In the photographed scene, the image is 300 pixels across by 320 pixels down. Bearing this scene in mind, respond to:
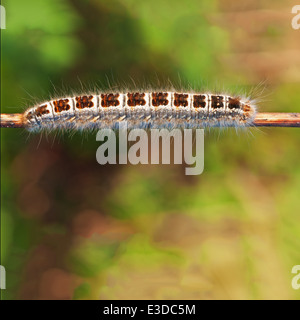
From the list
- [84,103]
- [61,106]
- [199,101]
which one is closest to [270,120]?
[199,101]

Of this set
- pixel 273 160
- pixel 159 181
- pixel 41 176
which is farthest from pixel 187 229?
pixel 41 176

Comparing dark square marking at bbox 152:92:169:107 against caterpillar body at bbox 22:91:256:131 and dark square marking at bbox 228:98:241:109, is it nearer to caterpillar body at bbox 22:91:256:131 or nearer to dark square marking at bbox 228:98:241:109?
caterpillar body at bbox 22:91:256:131

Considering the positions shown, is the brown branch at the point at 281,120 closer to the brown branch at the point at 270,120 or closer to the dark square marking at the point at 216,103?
the brown branch at the point at 270,120

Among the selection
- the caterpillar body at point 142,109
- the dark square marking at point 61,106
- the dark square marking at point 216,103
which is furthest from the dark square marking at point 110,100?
the dark square marking at point 216,103

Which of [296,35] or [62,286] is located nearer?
[62,286]

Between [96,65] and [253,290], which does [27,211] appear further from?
[253,290]

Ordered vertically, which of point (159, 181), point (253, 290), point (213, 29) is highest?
point (213, 29)

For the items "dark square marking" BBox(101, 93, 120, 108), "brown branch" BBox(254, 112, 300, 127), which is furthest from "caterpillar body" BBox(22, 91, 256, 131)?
"brown branch" BBox(254, 112, 300, 127)
